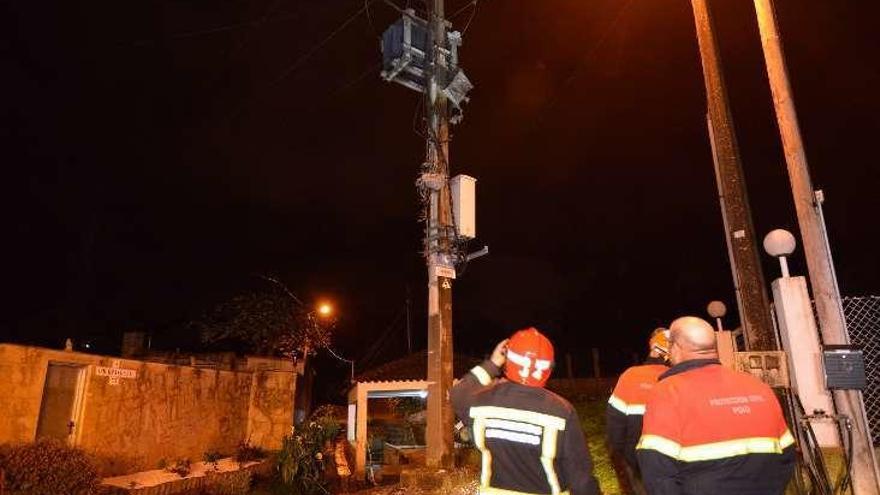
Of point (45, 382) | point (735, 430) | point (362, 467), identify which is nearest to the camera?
point (735, 430)

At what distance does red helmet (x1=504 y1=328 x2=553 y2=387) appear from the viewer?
3.75 m

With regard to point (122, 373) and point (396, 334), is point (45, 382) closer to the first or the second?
point (122, 373)

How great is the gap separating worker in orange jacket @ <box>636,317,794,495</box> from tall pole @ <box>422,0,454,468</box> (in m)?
7.94

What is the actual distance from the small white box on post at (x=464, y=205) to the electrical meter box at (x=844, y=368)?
6885mm

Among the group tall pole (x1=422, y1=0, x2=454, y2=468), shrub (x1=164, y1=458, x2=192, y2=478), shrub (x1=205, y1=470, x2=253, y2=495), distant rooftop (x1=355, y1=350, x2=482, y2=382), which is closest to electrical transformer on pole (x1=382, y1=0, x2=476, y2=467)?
tall pole (x1=422, y1=0, x2=454, y2=468)

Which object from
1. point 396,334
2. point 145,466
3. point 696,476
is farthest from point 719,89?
point 396,334

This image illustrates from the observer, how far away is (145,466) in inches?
485

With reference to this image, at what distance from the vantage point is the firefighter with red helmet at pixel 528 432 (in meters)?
3.65

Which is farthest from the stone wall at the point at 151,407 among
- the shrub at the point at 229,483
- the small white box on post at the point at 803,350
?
the small white box on post at the point at 803,350

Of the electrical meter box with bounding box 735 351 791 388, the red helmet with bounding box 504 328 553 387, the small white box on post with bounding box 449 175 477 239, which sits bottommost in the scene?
the red helmet with bounding box 504 328 553 387

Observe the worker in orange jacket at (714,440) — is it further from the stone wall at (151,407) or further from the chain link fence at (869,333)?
the stone wall at (151,407)

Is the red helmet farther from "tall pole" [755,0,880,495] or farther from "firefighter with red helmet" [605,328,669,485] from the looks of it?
"tall pole" [755,0,880,495]

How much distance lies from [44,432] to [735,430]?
11.2m

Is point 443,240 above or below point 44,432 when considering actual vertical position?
above
